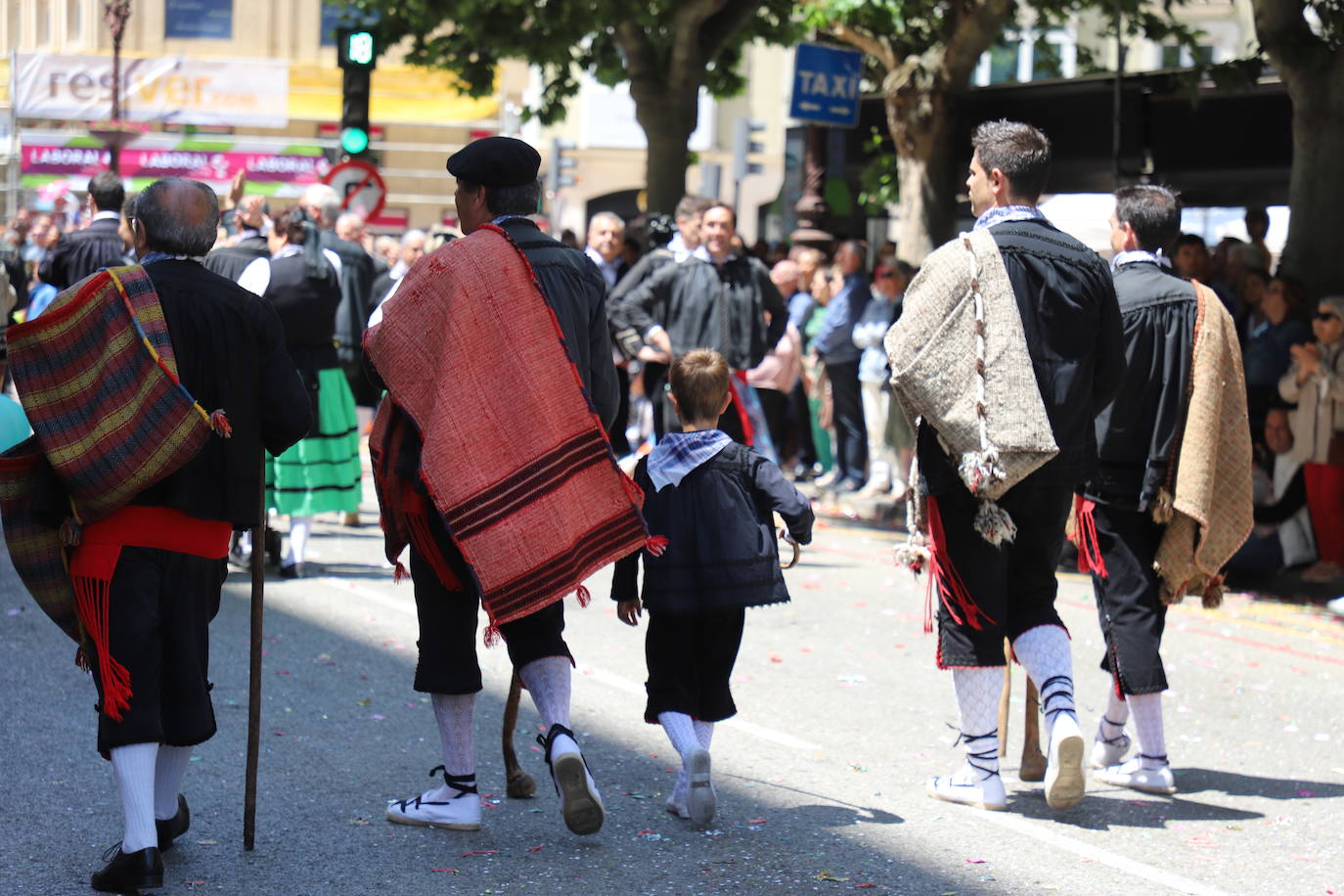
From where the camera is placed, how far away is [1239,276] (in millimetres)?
12242

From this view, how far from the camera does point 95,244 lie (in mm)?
11016

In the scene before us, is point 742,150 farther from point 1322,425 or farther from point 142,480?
point 142,480

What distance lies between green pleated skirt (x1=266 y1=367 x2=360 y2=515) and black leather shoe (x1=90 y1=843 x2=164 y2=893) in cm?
530

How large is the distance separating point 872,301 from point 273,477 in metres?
5.90

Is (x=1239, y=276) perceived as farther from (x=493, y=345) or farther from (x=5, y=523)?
(x=5, y=523)

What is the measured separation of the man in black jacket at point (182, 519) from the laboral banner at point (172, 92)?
29915 mm

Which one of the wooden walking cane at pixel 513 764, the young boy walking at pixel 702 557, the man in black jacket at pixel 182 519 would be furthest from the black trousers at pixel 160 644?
the young boy walking at pixel 702 557

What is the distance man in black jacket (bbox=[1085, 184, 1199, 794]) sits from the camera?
6.16 m

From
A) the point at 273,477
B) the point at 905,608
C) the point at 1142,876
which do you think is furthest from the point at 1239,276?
the point at 1142,876

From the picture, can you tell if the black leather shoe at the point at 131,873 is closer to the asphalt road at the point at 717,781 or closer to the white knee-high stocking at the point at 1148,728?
the asphalt road at the point at 717,781

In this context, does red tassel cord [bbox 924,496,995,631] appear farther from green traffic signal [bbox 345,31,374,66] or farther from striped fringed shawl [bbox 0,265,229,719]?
green traffic signal [bbox 345,31,374,66]

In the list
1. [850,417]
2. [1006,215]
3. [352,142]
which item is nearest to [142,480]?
[1006,215]

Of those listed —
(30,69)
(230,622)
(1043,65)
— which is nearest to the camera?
(230,622)

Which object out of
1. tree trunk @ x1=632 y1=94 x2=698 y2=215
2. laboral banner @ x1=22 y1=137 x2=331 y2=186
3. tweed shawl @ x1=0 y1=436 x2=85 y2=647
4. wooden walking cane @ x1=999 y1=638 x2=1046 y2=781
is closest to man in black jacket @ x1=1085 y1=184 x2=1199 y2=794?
wooden walking cane @ x1=999 y1=638 x2=1046 y2=781
